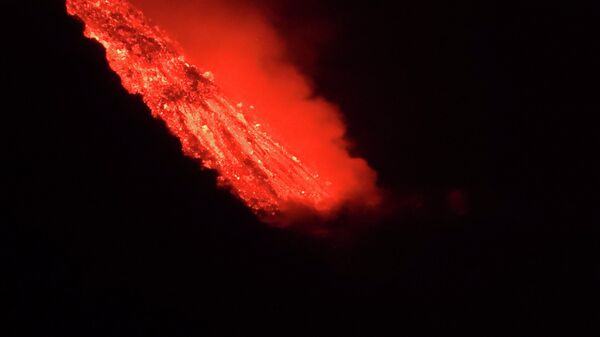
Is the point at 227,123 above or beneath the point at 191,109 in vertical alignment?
above

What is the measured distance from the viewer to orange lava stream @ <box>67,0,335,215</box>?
16.4 feet

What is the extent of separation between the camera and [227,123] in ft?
17.0

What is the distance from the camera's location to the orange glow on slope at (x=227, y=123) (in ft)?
16.5

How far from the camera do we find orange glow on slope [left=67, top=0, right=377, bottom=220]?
5027 millimetres

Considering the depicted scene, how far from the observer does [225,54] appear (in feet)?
19.5

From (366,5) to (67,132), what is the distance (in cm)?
284

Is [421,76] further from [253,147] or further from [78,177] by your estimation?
[78,177]

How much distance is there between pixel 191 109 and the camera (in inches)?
201

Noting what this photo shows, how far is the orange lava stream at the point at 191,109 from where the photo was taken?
197 inches

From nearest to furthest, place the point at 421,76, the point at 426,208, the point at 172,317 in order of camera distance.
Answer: the point at 172,317 → the point at 426,208 → the point at 421,76

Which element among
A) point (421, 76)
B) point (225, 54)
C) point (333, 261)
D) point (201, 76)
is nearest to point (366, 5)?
point (421, 76)

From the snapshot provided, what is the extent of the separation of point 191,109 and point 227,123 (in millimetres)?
289

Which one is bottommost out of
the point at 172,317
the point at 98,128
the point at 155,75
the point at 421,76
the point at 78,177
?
the point at 172,317

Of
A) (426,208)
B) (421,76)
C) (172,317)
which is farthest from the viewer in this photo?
(421,76)
